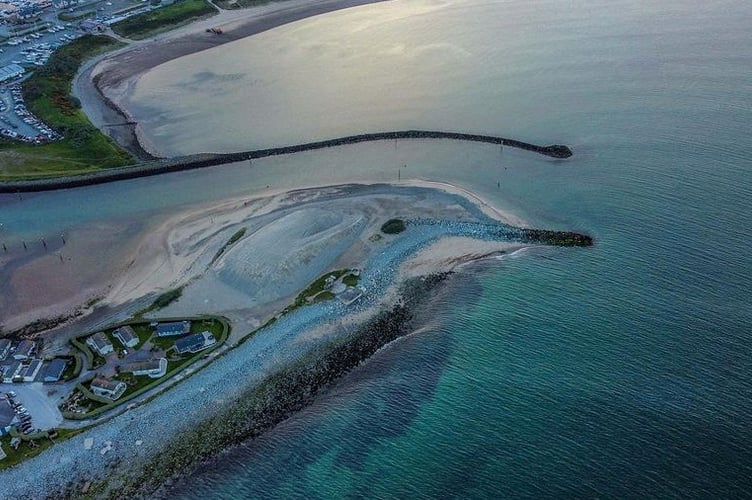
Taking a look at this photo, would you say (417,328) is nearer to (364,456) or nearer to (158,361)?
(364,456)

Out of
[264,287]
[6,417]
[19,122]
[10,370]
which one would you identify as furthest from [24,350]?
[19,122]

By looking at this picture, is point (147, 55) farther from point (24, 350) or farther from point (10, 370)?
point (10, 370)

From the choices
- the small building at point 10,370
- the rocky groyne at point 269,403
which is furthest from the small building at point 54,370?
the rocky groyne at point 269,403

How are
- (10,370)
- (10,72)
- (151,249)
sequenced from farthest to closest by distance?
(10,72)
(151,249)
(10,370)

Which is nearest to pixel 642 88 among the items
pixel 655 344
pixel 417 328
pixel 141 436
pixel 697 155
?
pixel 697 155

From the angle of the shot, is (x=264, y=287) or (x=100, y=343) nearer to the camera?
(x=100, y=343)

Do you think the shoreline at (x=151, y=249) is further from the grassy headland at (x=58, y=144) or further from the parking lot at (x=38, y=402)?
the grassy headland at (x=58, y=144)
